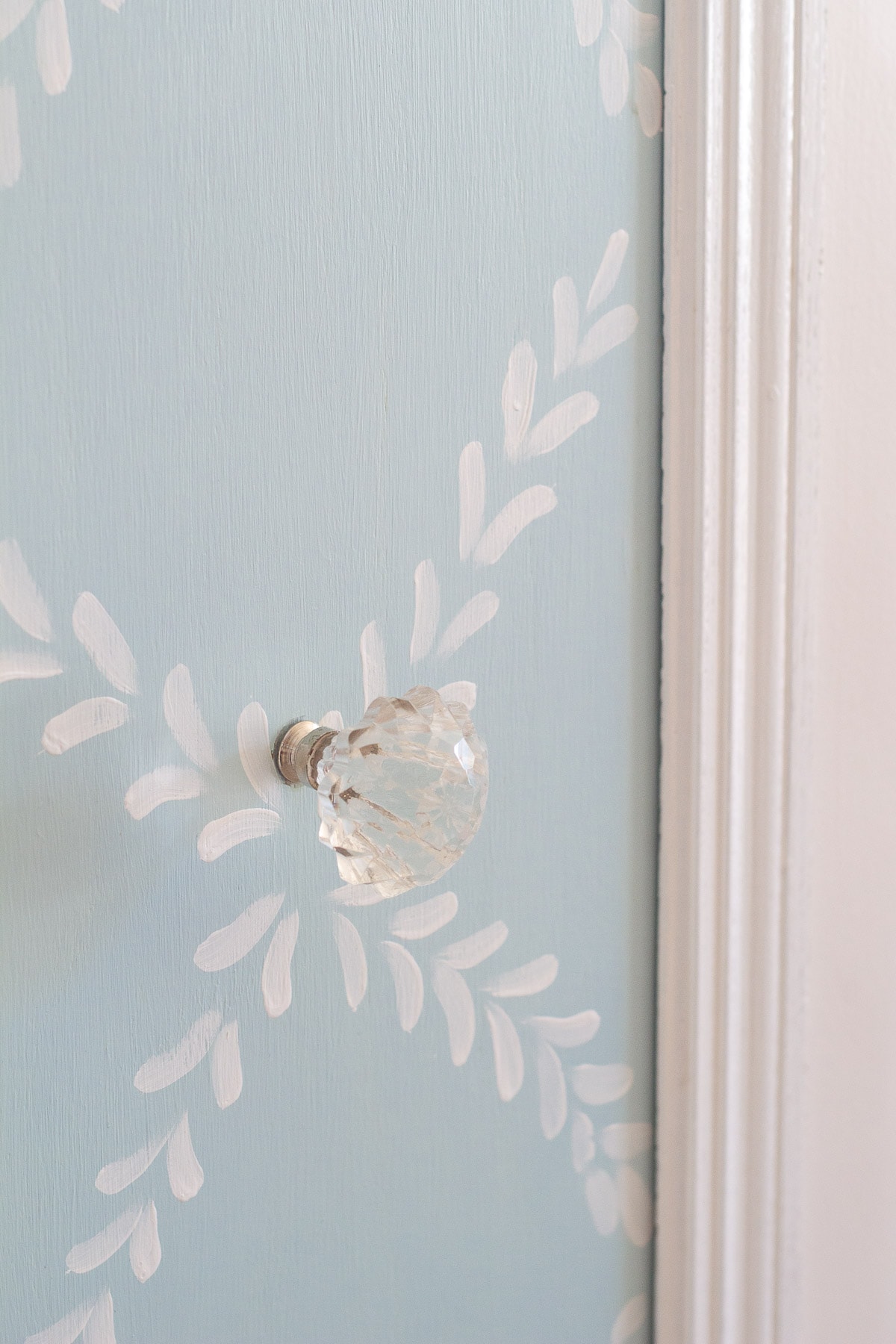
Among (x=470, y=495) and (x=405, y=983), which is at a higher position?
(x=470, y=495)

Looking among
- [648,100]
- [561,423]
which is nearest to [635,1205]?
[561,423]

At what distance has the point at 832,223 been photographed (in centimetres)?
47

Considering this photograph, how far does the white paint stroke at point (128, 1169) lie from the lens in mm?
315

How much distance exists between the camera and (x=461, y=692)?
1.27 feet

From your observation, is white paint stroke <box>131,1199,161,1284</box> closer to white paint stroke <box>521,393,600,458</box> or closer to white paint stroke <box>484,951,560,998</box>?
white paint stroke <box>484,951,560,998</box>

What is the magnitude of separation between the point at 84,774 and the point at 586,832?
22 centimetres

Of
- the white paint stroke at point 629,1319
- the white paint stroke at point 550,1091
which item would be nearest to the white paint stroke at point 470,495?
the white paint stroke at point 550,1091

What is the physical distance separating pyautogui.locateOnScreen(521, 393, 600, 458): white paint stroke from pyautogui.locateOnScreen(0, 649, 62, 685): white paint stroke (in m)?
0.20

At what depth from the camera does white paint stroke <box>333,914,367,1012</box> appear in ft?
1.19

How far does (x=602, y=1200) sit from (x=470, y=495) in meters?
0.32

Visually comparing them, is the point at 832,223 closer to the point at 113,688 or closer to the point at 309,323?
the point at 309,323

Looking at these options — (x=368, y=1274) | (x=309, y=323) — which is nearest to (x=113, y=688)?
(x=309, y=323)

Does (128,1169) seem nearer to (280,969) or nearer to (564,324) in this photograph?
(280,969)

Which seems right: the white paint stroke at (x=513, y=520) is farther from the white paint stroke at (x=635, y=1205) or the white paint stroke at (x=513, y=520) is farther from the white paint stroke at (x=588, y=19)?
the white paint stroke at (x=635, y=1205)
